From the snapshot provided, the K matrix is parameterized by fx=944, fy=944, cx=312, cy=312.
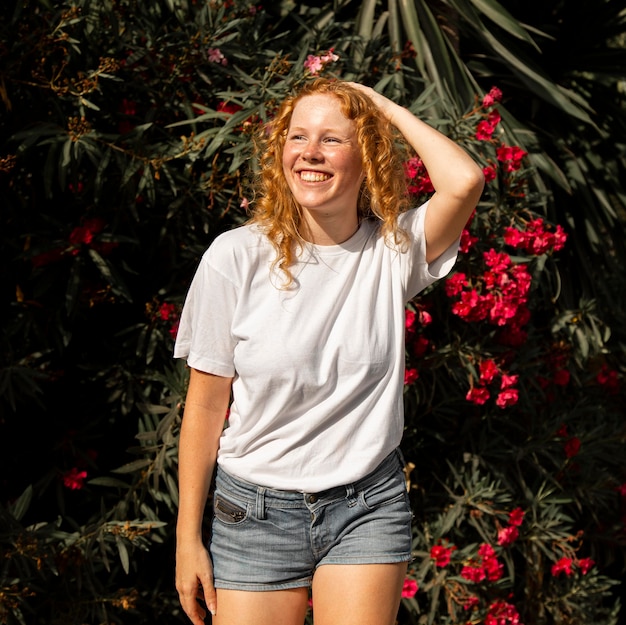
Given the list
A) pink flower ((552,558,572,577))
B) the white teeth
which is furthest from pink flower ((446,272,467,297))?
the white teeth

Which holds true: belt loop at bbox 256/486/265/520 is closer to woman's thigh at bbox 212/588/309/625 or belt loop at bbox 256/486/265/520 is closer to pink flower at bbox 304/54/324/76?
woman's thigh at bbox 212/588/309/625

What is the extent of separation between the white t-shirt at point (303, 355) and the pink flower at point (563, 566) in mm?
2088

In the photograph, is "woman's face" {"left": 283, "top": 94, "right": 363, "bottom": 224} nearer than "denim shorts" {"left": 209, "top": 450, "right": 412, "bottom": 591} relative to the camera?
No

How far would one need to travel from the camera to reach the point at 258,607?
1927 millimetres

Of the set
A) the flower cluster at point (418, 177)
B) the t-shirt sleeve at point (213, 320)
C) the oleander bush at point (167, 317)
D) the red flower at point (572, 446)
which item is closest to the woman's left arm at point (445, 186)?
the t-shirt sleeve at point (213, 320)

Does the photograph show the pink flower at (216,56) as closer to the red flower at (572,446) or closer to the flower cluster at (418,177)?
the flower cluster at (418,177)

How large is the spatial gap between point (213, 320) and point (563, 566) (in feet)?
7.81

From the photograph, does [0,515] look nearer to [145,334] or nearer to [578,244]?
[145,334]

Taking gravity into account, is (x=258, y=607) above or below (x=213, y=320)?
below

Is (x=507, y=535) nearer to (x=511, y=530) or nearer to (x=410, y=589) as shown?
(x=511, y=530)

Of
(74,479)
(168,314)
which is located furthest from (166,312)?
(74,479)

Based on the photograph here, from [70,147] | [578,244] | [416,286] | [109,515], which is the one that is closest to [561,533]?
[578,244]

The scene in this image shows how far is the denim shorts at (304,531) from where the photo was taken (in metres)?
1.91

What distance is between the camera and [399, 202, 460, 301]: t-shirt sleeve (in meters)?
2.06
